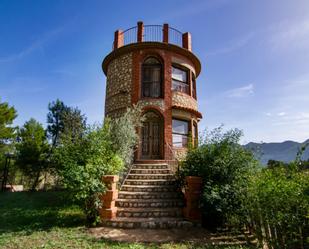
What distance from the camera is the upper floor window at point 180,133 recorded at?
1340 centimetres

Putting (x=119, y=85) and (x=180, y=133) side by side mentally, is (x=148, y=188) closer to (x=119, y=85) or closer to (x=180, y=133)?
(x=180, y=133)

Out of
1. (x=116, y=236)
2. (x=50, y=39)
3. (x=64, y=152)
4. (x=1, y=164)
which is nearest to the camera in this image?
(x=116, y=236)

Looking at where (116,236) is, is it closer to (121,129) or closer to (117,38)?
(121,129)

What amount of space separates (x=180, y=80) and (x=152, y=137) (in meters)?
4.36

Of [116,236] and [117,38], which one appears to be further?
[117,38]

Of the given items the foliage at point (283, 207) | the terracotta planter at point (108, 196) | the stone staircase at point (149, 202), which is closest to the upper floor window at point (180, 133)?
the stone staircase at point (149, 202)

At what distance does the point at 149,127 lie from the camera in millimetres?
13102

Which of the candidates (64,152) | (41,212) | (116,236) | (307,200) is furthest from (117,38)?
(307,200)

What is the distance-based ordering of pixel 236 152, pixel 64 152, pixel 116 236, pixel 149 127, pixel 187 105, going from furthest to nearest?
pixel 187 105 → pixel 149 127 → pixel 64 152 → pixel 236 152 → pixel 116 236

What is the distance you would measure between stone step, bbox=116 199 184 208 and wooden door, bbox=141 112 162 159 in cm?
495

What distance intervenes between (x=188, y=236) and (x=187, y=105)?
30.4ft

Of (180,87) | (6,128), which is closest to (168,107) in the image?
(180,87)

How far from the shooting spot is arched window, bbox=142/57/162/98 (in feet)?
44.6

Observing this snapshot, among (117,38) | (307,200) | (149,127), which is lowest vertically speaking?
(307,200)
